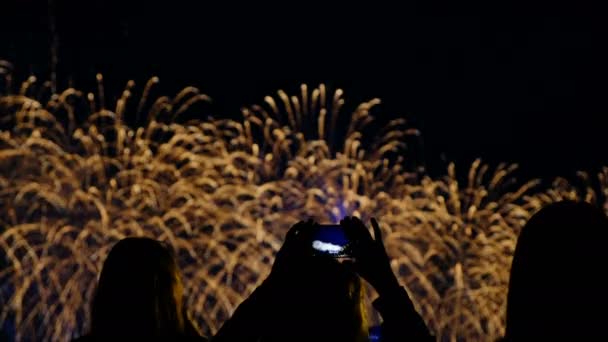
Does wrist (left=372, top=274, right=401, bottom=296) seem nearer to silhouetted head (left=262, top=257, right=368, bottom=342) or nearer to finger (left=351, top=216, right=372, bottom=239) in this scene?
finger (left=351, top=216, right=372, bottom=239)

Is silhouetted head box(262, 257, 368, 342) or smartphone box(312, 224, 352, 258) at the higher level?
smartphone box(312, 224, 352, 258)

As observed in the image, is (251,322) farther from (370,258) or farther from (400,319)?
(400,319)

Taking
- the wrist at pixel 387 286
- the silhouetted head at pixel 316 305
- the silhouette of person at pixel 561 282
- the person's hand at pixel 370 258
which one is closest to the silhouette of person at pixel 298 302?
the silhouetted head at pixel 316 305

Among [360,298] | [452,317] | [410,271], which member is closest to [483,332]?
[452,317]

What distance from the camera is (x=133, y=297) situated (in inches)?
166

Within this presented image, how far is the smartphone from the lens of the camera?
3.98 metres

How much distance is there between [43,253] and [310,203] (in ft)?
14.6

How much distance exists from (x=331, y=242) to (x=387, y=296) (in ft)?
1.51

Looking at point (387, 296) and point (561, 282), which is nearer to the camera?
point (561, 282)

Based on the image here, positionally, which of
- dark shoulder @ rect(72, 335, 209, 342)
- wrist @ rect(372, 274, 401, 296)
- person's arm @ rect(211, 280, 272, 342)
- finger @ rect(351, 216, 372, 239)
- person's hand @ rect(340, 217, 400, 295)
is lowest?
dark shoulder @ rect(72, 335, 209, 342)

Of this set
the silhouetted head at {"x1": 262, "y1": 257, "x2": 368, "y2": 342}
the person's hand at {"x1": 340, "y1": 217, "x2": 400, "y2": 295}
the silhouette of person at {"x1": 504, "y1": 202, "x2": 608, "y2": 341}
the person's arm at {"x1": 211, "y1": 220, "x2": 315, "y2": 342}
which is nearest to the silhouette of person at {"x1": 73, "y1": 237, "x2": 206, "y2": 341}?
the person's arm at {"x1": 211, "y1": 220, "x2": 315, "y2": 342}

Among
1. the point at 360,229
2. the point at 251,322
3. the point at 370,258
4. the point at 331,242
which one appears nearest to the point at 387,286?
the point at 370,258

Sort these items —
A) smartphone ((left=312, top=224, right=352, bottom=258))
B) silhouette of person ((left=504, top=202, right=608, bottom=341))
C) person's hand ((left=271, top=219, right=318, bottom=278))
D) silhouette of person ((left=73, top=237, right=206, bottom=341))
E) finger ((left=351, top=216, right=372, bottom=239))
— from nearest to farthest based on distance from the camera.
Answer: silhouette of person ((left=504, top=202, right=608, bottom=341)) → finger ((left=351, top=216, right=372, bottom=239)) → smartphone ((left=312, top=224, right=352, bottom=258)) → person's hand ((left=271, top=219, right=318, bottom=278)) → silhouette of person ((left=73, top=237, right=206, bottom=341))

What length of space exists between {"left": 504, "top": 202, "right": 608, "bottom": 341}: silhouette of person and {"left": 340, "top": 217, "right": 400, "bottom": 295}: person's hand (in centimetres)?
51
